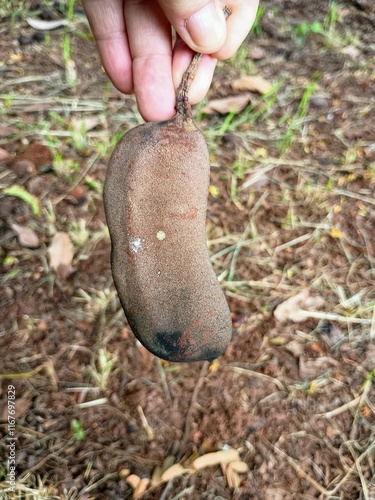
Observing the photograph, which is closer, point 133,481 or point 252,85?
point 133,481

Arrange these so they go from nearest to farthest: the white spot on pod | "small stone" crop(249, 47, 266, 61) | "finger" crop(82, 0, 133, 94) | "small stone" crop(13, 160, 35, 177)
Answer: the white spot on pod → "finger" crop(82, 0, 133, 94) → "small stone" crop(13, 160, 35, 177) → "small stone" crop(249, 47, 266, 61)

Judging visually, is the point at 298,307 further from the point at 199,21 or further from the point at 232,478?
the point at 199,21

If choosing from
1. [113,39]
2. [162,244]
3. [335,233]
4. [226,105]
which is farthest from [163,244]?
[226,105]

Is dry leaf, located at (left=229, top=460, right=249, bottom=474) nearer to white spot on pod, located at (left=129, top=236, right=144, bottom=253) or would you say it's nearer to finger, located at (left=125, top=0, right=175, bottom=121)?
white spot on pod, located at (left=129, top=236, right=144, bottom=253)

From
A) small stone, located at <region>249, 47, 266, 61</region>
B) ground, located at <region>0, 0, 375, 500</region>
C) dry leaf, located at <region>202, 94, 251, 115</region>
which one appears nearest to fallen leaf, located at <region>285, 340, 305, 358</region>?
ground, located at <region>0, 0, 375, 500</region>

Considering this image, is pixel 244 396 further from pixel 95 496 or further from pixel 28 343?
pixel 28 343

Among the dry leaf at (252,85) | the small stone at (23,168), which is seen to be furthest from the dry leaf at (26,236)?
the dry leaf at (252,85)
